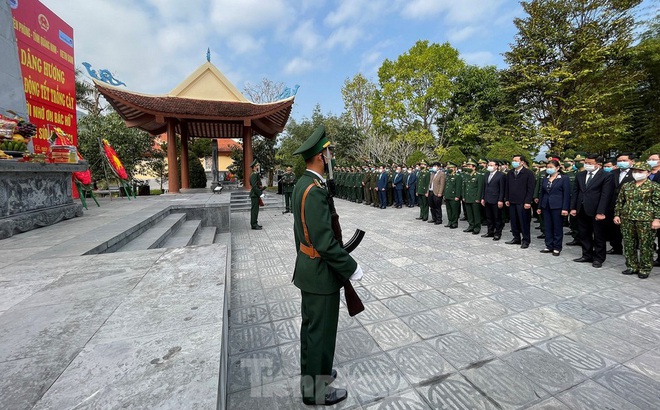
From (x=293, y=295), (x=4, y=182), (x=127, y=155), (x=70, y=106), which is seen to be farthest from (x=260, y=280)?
(x=127, y=155)

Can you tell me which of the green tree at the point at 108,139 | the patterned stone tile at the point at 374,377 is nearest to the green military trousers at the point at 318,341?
the patterned stone tile at the point at 374,377

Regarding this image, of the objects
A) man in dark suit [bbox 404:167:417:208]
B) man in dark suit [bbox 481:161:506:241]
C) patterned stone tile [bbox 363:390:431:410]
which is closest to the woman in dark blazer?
man in dark suit [bbox 481:161:506:241]

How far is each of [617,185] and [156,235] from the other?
7760 millimetres

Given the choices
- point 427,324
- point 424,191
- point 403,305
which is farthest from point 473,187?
point 427,324

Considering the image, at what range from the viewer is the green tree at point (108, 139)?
51.8 feet

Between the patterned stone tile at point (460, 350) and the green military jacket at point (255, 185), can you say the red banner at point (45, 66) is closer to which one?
the green military jacket at point (255, 185)

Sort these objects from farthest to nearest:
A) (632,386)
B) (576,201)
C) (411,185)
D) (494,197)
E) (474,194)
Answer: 1. (411,185)
2. (474,194)
3. (494,197)
4. (576,201)
5. (632,386)

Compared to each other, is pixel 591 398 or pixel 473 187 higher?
pixel 473 187

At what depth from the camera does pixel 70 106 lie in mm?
10078

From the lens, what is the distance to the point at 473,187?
7.68 meters

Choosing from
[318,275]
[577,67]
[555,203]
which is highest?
[577,67]

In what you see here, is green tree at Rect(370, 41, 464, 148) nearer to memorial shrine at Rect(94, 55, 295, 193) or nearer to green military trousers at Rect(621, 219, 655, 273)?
memorial shrine at Rect(94, 55, 295, 193)

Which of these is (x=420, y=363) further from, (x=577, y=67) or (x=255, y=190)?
(x=577, y=67)

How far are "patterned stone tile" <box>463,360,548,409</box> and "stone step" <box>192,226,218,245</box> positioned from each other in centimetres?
521
